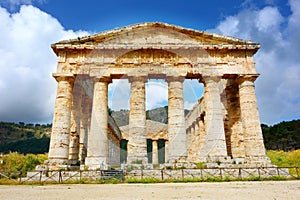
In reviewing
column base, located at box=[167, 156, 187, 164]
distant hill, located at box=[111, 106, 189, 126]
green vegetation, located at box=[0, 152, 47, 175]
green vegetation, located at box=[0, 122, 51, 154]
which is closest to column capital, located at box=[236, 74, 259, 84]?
column base, located at box=[167, 156, 187, 164]

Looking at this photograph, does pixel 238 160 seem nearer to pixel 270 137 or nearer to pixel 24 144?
pixel 270 137

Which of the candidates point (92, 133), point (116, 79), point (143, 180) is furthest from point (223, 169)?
point (116, 79)

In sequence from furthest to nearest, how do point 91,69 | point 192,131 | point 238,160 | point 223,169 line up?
point 192,131 → point 91,69 → point 238,160 → point 223,169

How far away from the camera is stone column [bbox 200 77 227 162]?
53.1 ft

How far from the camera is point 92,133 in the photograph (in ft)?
54.1

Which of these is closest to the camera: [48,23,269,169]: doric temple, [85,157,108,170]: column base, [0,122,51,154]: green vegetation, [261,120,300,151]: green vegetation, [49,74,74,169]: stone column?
[85,157,108,170]: column base

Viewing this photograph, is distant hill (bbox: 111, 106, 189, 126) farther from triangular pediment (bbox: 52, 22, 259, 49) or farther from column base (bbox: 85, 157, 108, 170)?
column base (bbox: 85, 157, 108, 170)

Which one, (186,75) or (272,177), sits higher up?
(186,75)

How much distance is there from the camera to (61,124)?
16484 millimetres

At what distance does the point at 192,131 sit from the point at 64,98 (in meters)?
17.6

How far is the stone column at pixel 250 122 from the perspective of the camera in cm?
1627

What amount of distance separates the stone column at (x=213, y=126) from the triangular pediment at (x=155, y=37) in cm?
314

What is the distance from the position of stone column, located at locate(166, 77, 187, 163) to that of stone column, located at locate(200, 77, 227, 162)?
1.80 meters

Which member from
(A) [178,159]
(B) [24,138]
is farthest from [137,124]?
(B) [24,138]
